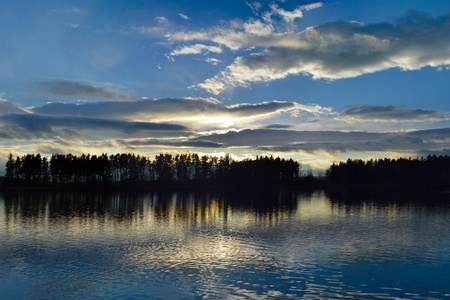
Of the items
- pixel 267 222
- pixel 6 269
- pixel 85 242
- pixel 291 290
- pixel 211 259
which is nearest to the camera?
pixel 291 290

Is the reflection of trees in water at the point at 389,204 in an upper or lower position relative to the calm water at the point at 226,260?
lower

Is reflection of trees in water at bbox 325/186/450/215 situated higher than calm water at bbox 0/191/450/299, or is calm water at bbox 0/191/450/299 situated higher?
calm water at bbox 0/191/450/299

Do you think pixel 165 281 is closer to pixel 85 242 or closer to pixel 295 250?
pixel 295 250

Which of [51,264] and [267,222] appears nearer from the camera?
[51,264]

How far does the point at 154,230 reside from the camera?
60.7 meters

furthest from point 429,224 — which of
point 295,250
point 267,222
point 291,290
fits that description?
point 291,290

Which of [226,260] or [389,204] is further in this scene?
[389,204]

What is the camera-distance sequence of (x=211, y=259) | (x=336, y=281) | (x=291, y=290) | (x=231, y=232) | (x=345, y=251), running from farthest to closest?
(x=231, y=232) → (x=345, y=251) → (x=211, y=259) → (x=336, y=281) → (x=291, y=290)

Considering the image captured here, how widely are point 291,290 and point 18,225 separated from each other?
58.7 meters

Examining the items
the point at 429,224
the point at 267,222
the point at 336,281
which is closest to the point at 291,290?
the point at 336,281

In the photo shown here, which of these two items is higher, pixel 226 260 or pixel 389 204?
pixel 226 260

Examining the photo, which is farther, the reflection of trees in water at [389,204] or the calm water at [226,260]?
the reflection of trees in water at [389,204]

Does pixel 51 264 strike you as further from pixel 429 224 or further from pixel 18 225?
pixel 429 224

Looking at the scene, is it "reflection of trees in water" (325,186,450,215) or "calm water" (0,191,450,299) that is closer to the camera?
"calm water" (0,191,450,299)
